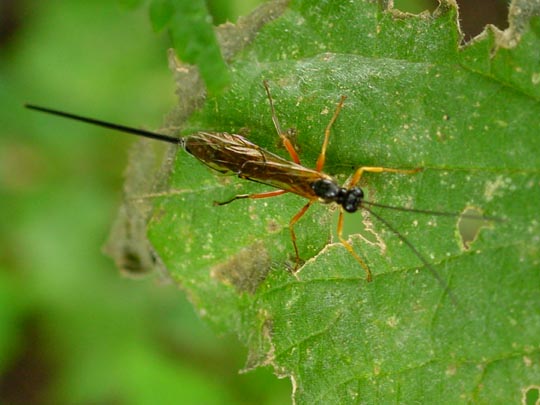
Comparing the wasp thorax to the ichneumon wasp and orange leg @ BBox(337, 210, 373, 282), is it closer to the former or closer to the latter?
the ichneumon wasp

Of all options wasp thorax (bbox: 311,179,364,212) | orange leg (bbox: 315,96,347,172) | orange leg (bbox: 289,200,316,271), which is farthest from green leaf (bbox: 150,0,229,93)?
orange leg (bbox: 289,200,316,271)

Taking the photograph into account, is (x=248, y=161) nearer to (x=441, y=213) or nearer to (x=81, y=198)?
(x=441, y=213)

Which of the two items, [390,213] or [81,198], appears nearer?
[390,213]

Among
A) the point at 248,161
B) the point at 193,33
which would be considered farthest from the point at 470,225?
the point at 193,33

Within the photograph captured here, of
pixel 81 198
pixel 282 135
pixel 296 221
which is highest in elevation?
pixel 282 135

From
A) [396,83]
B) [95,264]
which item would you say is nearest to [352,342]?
[396,83]

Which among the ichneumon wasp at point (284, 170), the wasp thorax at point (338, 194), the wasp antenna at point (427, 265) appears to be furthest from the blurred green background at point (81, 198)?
the wasp antenna at point (427, 265)
